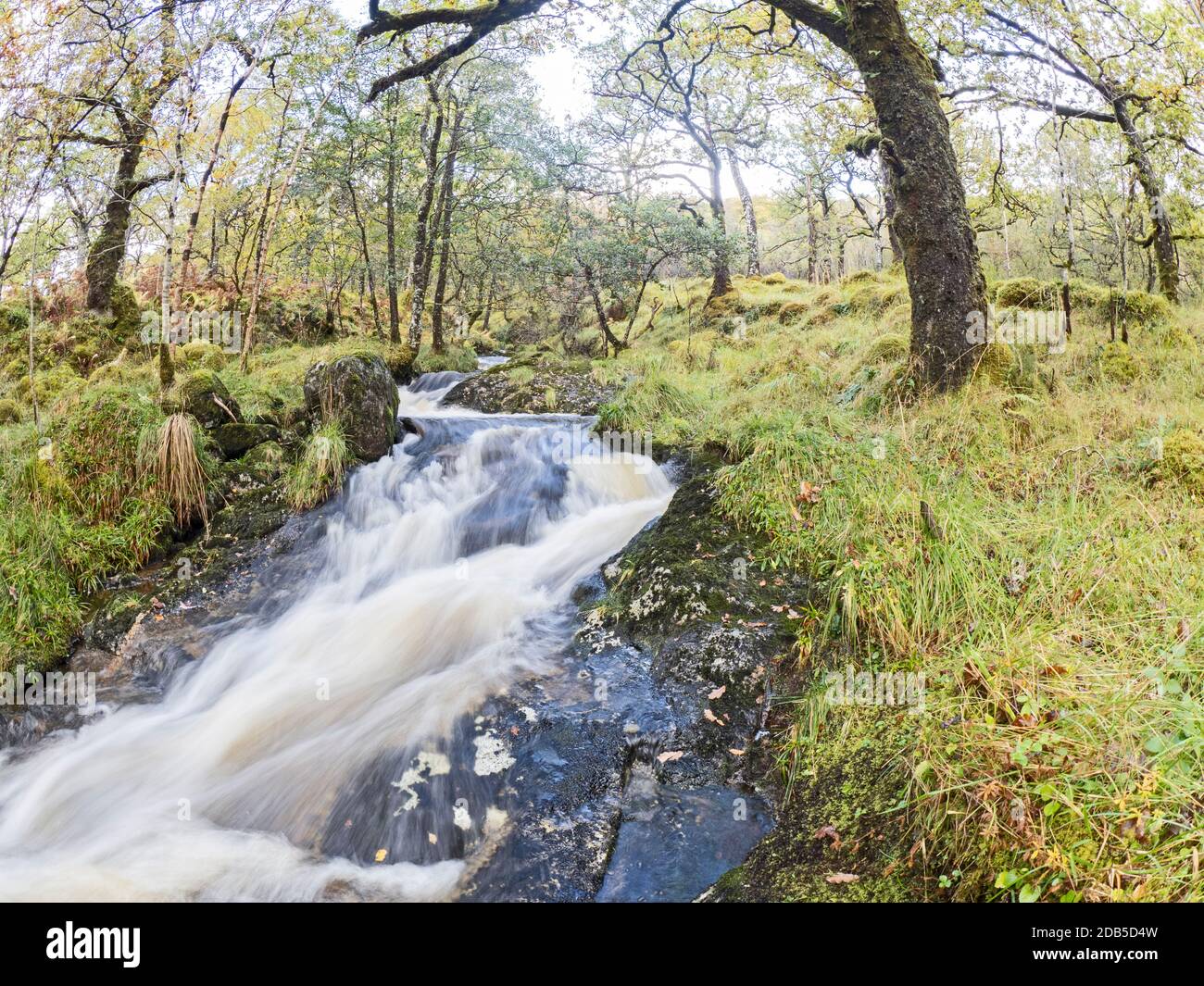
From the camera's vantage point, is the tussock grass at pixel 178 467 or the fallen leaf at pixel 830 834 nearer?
the fallen leaf at pixel 830 834

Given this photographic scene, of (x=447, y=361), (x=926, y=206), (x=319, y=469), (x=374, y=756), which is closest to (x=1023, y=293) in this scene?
(x=926, y=206)

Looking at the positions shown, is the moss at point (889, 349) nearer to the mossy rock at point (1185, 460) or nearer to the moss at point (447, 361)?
the mossy rock at point (1185, 460)

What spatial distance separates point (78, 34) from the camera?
316 inches

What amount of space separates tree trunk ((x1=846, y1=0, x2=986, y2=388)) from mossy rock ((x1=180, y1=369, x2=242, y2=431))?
817 cm

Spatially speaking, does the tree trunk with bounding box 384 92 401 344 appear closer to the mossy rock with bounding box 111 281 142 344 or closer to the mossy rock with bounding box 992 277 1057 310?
the mossy rock with bounding box 111 281 142 344

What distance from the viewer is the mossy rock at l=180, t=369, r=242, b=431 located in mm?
7535

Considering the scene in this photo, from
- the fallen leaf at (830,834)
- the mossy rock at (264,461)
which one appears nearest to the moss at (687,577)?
the fallen leaf at (830,834)

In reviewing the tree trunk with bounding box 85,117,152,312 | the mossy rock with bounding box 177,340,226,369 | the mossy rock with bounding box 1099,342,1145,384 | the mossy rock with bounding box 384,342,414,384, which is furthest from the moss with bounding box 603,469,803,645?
the tree trunk with bounding box 85,117,152,312

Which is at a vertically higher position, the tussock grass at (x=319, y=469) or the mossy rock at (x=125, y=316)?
the mossy rock at (x=125, y=316)

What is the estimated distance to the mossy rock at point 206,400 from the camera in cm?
754

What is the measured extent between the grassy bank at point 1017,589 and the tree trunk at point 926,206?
42 cm

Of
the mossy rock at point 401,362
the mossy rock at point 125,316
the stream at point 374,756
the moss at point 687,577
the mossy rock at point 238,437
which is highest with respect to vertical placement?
the mossy rock at point 125,316

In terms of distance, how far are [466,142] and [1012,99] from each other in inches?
445

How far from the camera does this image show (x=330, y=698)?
4762 millimetres
